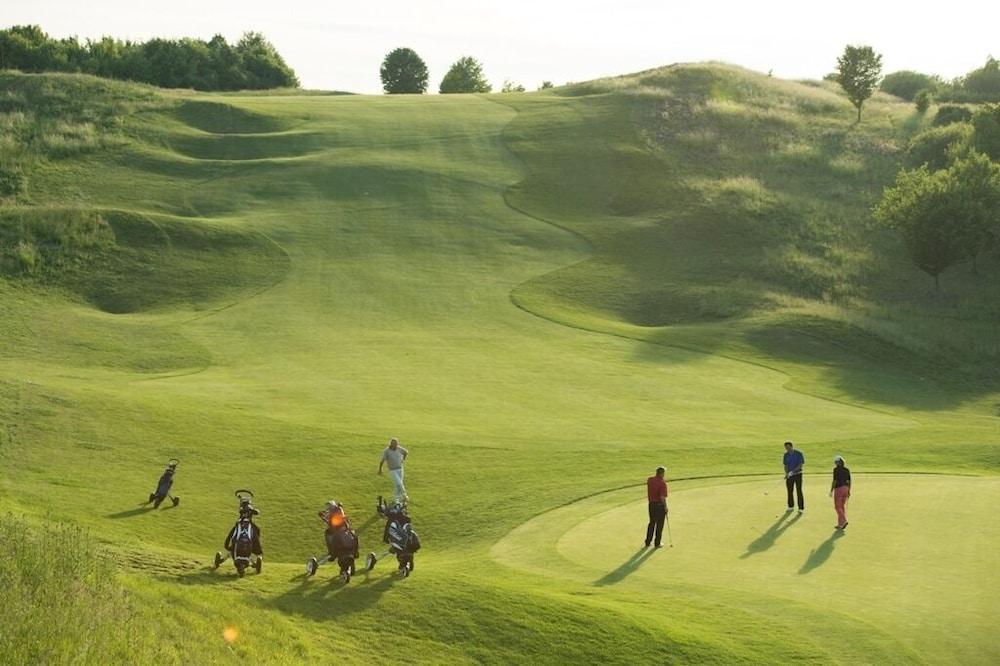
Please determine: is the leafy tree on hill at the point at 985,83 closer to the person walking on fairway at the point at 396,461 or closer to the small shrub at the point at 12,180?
the small shrub at the point at 12,180

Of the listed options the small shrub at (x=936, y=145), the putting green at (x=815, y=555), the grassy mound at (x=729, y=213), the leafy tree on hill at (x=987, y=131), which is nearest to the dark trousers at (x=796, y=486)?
the putting green at (x=815, y=555)

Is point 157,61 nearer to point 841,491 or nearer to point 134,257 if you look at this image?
point 134,257

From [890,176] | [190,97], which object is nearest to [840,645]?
[890,176]

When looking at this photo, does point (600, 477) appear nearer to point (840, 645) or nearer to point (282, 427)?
point (282, 427)

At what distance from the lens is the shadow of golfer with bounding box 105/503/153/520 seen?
29.3 metres

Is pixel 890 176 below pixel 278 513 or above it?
above

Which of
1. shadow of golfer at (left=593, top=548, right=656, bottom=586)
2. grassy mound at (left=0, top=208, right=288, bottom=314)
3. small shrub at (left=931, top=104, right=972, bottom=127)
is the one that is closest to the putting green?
shadow of golfer at (left=593, top=548, right=656, bottom=586)

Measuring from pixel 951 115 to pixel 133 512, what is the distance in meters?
82.8

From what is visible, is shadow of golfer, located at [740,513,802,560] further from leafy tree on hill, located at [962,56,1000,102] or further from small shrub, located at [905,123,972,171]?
leafy tree on hill, located at [962,56,1000,102]

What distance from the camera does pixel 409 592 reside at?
22641 mm

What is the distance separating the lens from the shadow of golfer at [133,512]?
29.3 meters

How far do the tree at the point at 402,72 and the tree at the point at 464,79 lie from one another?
5.04m

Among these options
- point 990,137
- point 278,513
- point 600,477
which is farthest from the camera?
point 990,137

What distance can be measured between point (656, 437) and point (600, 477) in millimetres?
6467
